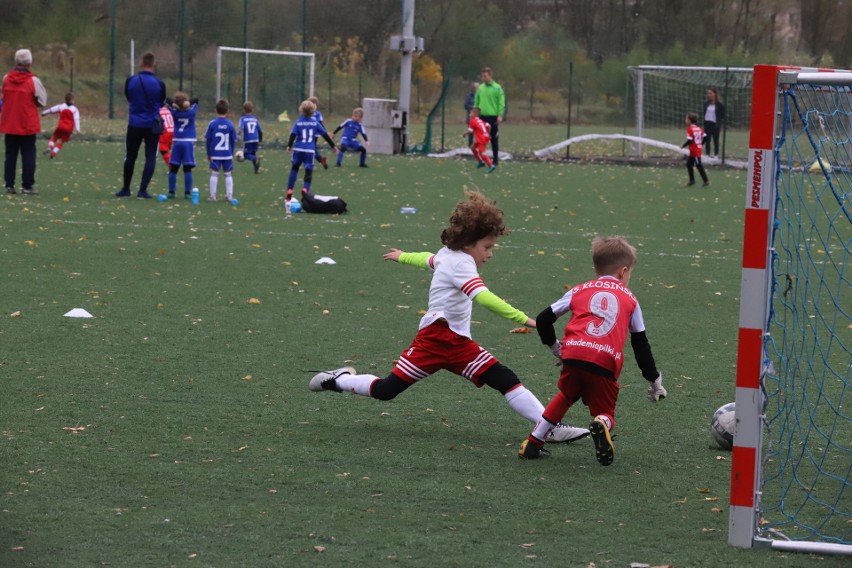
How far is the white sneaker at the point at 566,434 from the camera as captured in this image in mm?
5734

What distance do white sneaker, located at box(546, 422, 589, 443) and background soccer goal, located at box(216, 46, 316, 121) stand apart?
2647cm

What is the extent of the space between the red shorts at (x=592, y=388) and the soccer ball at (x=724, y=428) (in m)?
0.63

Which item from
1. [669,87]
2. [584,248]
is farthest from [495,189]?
[669,87]

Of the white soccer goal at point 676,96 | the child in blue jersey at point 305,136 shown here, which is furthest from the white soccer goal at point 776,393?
the white soccer goal at point 676,96

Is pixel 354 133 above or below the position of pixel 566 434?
above

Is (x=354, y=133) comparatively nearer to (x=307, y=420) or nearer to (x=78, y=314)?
(x=78, y=314)

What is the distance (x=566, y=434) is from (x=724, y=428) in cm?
73

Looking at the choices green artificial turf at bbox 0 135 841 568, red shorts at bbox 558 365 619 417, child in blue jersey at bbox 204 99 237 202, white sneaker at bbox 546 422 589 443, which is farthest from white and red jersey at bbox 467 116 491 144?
red shorts at bbox 558 365 619 417

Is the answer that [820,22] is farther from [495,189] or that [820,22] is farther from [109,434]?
[109,434]

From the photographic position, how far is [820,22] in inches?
2248

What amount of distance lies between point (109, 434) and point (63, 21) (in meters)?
45.5

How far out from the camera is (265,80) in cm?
3262

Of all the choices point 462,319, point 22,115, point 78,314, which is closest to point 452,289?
point 462,319

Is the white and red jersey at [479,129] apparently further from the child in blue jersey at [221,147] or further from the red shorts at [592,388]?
the red shorts at [592,388]
